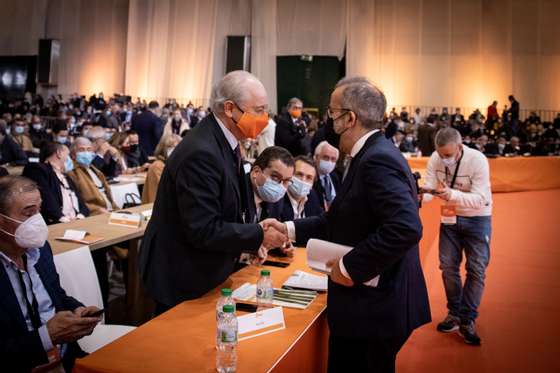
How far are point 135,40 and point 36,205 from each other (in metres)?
19.8

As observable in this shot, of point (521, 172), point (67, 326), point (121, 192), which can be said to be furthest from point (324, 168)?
point (521, 172)

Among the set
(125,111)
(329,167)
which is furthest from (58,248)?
(125,111)

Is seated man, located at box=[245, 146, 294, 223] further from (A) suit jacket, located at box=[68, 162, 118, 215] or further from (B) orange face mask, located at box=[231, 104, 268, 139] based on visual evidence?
(A) suit jacket, located at box=[68, 162, 118, 215]

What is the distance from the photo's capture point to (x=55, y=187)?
4.43 meters

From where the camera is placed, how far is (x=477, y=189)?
387 cm

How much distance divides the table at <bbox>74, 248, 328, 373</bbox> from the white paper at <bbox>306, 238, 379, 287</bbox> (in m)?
0.26

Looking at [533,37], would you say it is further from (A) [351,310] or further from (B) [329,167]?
(A) [351,310]

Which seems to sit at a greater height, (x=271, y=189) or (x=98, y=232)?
(x=271, y=189)

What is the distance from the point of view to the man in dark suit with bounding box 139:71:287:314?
2.04m

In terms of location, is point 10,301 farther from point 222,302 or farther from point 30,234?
point 222,302

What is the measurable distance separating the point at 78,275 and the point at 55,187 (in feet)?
5.45

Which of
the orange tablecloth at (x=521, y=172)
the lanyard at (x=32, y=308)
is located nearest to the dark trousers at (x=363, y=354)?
the lanyard at (x=32, y=308)

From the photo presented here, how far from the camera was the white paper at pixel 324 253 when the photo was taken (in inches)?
75.0

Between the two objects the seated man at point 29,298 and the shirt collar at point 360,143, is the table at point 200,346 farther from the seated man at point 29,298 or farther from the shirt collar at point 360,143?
the shirt collar at point 360,143
